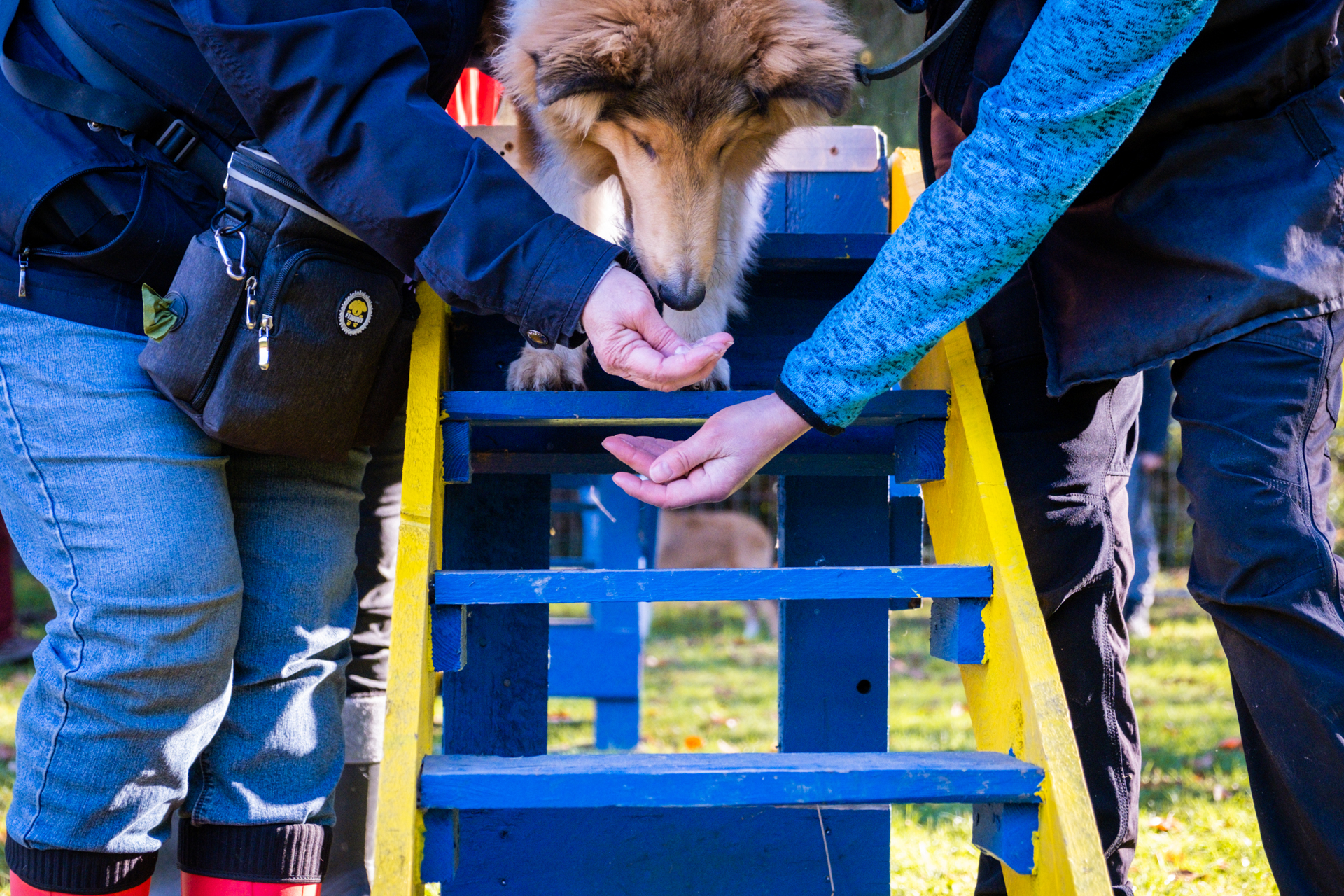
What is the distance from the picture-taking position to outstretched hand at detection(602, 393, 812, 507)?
1.46 m

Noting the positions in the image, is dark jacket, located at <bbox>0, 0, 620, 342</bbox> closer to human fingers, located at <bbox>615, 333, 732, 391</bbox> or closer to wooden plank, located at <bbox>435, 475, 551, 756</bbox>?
human fingers, located at <bbox>615, 333, 732, 391</bbox>

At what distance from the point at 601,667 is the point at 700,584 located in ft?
8.23

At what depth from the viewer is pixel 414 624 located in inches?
54.8

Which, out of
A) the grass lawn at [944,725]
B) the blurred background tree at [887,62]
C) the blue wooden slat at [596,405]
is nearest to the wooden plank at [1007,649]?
the blue wooden slat at [596,405]

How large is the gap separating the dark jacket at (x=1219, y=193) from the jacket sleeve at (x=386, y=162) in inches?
27.9

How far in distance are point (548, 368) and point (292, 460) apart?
0.56 metres

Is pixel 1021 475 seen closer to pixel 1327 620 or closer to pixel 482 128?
pixel 1327 620

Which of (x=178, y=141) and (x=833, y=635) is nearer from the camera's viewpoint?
(x=178, y=141)

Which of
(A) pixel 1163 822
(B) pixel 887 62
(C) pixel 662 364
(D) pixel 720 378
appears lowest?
(A) pixel 1163 822

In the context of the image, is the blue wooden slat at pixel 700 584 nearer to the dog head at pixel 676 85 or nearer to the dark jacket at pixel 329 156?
the dark jacket at pixel 329 156

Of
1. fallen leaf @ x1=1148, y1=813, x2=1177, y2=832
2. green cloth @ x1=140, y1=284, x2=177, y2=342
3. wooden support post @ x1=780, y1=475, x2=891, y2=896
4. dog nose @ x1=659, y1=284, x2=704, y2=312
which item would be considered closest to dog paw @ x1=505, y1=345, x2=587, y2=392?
dog nose @ x1=659, y1=284, x2=704, y2=312

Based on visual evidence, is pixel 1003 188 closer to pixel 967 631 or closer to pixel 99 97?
pixel 967 631

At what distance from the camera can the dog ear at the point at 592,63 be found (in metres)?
1.85

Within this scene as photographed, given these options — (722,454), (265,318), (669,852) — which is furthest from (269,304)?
(669,852)
